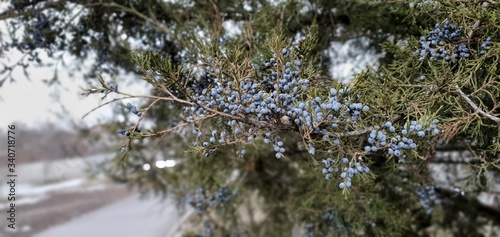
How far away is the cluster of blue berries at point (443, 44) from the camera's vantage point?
3.33 ft

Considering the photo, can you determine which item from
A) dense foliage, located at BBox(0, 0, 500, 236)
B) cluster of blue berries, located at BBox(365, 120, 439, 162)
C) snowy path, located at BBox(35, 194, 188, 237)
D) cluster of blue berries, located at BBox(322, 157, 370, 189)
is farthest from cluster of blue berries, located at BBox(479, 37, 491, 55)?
snowy path, located at BBox(35, 194, 188, 237)

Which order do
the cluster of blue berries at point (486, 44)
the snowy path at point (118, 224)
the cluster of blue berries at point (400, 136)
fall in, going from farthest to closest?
the snowy path at point (118, 224), the cluster of blue berries at point (486, 44), the cluster of blue berries at point (400, 136)

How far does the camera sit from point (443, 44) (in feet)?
3.41

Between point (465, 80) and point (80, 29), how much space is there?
1465mm

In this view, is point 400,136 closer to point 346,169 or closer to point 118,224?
point 346,169

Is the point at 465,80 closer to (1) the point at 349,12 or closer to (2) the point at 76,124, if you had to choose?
(1) the point at 349,12

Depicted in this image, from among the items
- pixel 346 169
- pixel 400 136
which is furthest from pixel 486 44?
pixel 346 169

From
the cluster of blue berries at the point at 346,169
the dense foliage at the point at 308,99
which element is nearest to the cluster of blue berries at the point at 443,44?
the dense foliage at the point at 308,99

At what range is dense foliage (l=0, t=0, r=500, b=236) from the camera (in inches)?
35.3

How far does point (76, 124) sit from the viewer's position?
354cm

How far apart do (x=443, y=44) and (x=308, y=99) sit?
1.33 ft

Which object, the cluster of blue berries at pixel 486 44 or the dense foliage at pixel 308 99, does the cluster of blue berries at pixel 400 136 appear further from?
the cluster of blue berries at pixel 486 44

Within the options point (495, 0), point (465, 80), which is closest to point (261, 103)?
point (465, 80)

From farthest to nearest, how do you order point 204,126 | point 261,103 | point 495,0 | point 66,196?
point 66,196, point 204,126, point 495,0, point 261,103
